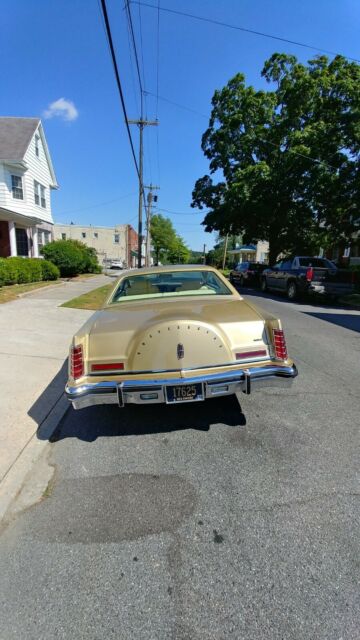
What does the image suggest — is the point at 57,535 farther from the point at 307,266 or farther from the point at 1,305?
the point at 307,266

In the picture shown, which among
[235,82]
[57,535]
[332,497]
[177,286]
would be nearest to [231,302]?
[177,286]

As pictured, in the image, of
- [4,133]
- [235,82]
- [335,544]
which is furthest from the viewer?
[235,82]

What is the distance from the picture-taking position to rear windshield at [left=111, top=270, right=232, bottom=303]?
4.21 meters

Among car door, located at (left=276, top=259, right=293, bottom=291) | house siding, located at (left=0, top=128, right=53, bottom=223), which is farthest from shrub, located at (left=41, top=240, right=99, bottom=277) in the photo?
car door, located at (left=276, top=259, right=293, bottom=291)

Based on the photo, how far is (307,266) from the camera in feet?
46.2

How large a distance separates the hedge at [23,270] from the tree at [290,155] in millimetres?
11757

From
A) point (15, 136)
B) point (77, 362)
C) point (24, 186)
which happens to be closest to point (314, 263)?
Result: point (77, 362)

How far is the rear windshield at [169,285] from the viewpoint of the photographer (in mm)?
4211

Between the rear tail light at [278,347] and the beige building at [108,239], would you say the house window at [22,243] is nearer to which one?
the rear tail light at [278,347]

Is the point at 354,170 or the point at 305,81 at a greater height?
the point at 305,81

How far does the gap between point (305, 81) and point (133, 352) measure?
2363 cm

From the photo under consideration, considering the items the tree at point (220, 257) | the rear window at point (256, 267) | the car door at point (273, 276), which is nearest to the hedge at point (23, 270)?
the car door at point (273, 276)

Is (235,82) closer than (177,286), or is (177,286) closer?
(177,286)

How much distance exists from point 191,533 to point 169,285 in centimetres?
293
